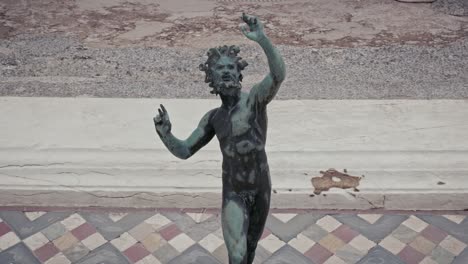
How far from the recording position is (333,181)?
3660 millimetres

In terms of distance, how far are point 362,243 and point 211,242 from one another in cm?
88

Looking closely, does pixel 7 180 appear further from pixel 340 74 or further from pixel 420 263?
pixel 340 74

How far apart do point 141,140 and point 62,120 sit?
0.72 metres

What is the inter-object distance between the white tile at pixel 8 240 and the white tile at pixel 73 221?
0.29 m

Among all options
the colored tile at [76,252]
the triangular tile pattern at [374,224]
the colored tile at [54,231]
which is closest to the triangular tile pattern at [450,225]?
the triangular tile pattern at [374,224]

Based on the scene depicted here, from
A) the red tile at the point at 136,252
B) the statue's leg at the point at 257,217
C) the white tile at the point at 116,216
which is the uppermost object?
the statue's leg at the point at 257,217

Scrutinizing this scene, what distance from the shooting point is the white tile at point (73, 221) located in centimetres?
347

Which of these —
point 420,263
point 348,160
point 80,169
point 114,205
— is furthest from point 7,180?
point 420,263

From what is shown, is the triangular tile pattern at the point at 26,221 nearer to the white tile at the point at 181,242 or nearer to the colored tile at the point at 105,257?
the colored tile at the point at 105,257

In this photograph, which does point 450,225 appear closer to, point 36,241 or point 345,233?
point 345,233

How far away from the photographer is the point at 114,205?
3.67 meters

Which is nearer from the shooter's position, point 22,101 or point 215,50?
point 215,50

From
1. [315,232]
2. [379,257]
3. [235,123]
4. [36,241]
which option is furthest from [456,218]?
[36,241]

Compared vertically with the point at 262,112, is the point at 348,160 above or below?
below
